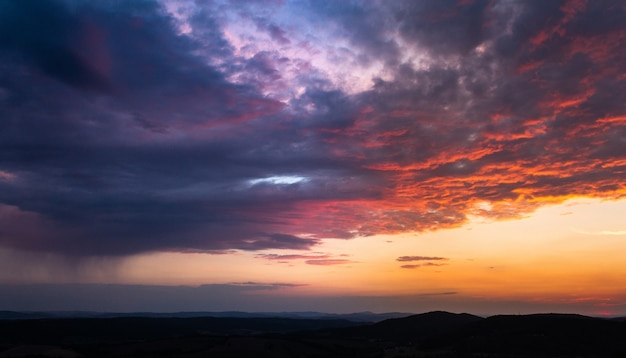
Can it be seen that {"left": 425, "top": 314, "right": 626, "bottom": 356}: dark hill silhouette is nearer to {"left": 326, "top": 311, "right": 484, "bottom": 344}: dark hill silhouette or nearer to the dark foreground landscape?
the dark foreground landscape

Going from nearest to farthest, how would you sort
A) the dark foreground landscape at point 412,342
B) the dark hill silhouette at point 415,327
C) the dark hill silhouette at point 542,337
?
the dark hill silhouette at point 542,337, the dark foreground landscape at point 412,342, the dark hill silhouette at point 415,327

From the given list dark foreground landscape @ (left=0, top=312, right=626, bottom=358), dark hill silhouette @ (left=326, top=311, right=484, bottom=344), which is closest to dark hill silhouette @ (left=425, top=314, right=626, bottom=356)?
dark foreground landscape @ (left=0, top=312, right=626, bottom=358)

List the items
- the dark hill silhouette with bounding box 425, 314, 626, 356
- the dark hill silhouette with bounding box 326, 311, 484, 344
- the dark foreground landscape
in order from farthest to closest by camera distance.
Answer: the dark hill silhouette with bounding box 326, 311, 484, 344, the dark foreground landscape, the dark hill silhouette with bounding box 425, 314, 626, 356

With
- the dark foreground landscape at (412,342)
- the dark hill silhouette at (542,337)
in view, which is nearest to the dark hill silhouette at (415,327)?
the dark foreground landscape at (412,342)

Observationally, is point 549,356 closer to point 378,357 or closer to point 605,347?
point 605,347

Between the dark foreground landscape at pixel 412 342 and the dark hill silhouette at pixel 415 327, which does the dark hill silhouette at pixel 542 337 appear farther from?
the dark hill silhouette at pixel 415 327

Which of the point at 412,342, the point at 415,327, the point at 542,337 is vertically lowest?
the point at 412,342

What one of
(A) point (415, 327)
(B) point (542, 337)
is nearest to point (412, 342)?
(B) point (542, 337)

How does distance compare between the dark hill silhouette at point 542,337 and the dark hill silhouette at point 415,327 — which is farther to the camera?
the dark hill silhouette at point 415,327

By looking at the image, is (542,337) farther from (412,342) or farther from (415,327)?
(415,327)

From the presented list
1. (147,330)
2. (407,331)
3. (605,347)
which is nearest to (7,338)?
(147,330)

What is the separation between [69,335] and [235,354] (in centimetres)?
9316

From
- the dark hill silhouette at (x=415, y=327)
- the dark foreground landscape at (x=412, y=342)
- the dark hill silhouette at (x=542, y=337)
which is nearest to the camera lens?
the dark hill silhouette at (x=542, y=337)

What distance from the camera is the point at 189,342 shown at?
395 feet
